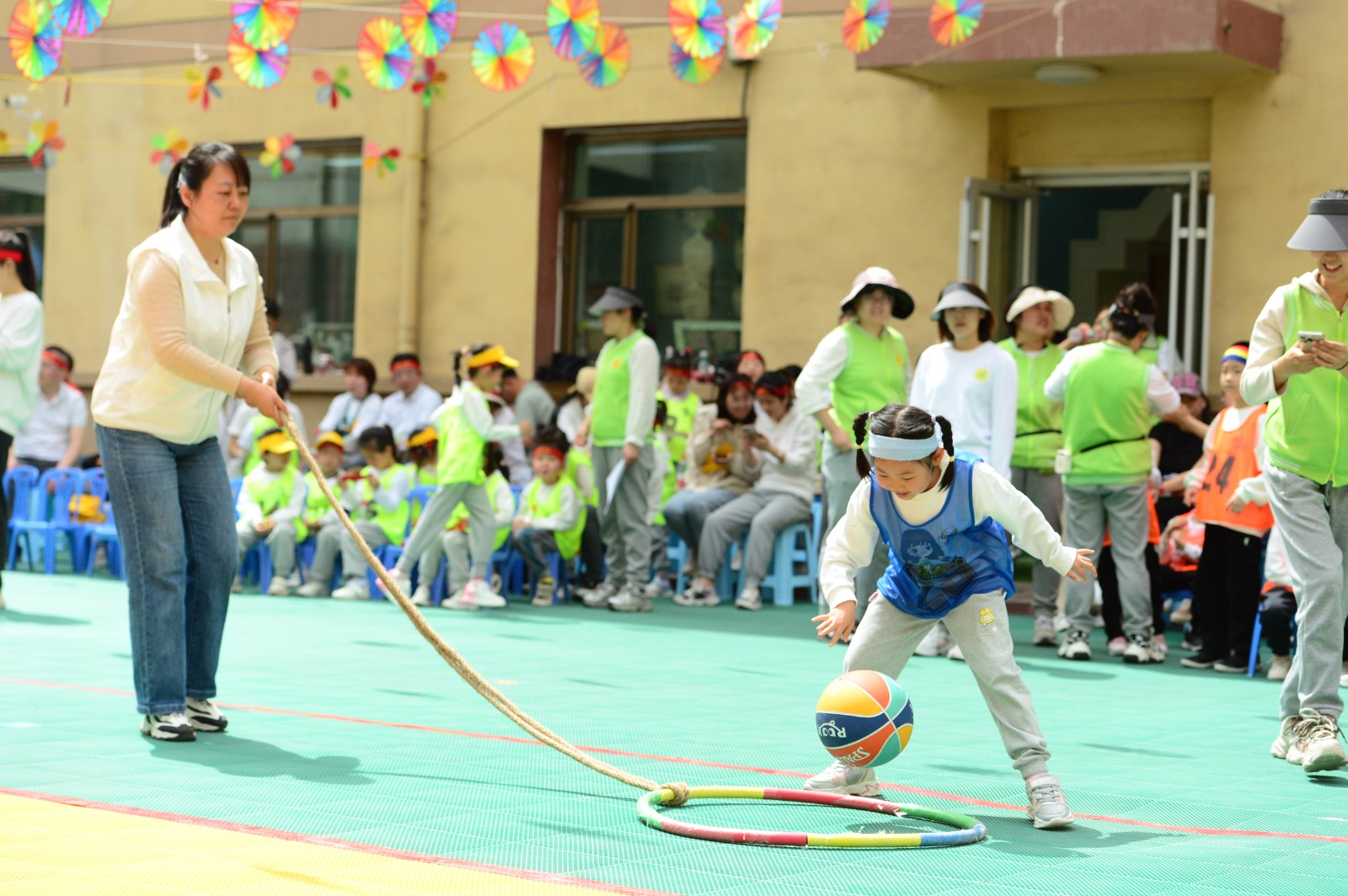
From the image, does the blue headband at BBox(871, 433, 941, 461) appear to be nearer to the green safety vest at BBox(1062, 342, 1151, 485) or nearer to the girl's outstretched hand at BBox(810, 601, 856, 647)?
the girl's outstretched hand at BBox(810, 601, 856, 647)

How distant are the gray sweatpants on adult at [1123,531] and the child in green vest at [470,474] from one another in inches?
163

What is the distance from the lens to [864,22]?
11.8m

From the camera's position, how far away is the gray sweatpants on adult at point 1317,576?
6.15 m

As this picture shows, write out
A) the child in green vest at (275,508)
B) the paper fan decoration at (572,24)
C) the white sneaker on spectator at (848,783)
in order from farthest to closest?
the child in green vest at (275,508)
the paper fan decoration at (572,24)
the white sneaker on spectator at (848,783)

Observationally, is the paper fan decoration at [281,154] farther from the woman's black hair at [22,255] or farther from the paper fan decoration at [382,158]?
the woman's black hair at [22,255]

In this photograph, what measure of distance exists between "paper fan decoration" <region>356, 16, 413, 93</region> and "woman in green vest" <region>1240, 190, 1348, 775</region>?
7.46m

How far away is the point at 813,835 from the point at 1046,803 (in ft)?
2.74

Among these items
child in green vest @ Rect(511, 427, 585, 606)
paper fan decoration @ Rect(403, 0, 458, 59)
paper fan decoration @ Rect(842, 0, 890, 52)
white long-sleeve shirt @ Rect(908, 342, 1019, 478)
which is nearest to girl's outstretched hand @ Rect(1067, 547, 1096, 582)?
white long-sleeve shirt @ Rect(908, 342, 1019, 478)

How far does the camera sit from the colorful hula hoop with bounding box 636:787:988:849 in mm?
4566

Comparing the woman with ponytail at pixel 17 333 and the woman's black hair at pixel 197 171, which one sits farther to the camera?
the woman with ponytail at pixel 17 333

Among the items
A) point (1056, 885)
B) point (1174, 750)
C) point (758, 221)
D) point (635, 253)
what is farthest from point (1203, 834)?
point (635, 253)

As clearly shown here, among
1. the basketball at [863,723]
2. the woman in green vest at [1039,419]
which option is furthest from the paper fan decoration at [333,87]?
the basketball at [863,723]

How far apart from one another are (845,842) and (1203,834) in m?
1.13

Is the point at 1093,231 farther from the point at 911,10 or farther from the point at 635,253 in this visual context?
the point at 635,253
